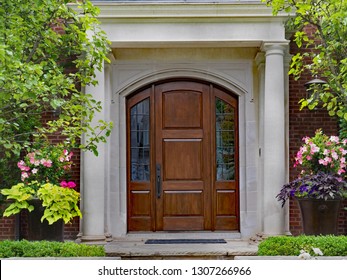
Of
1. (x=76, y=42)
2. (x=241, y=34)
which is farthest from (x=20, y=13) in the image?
(x=241, y=34)

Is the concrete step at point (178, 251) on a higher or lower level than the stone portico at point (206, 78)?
lower

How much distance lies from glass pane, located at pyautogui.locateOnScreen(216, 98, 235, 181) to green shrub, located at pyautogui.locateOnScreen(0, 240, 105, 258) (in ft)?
12.3

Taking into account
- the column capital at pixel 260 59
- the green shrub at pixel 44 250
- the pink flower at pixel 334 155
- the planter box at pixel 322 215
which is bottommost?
the green shrub at pixel 44 250

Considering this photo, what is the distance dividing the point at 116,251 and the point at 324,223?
111 inches

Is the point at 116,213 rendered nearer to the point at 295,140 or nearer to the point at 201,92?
the point at 201,92

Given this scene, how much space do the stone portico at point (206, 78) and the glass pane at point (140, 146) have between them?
192mm

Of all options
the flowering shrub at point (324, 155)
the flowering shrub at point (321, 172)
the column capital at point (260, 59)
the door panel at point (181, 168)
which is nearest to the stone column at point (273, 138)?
the flowering shrub at point (321, 172)

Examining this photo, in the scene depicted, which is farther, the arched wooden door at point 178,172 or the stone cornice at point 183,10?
the arched wooden door at point 178,172

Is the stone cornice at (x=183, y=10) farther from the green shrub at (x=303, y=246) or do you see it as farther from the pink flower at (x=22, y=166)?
the green shrub at (x=303, y=246)

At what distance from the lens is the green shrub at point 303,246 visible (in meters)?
5.90

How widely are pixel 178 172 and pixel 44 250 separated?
3.77 metres

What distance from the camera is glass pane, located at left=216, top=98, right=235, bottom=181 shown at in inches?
368

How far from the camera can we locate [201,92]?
9344mm

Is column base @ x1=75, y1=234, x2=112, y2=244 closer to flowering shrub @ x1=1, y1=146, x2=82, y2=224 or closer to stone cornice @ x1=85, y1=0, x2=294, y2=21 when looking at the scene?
flowering shrub @ x1=1, y1=146, x2=82, y2=224
